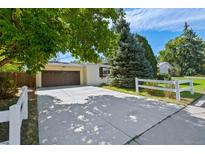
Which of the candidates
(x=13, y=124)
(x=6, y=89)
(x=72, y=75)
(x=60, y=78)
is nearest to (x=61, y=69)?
(x=60, y=78)

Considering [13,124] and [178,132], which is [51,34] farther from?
[178,132]

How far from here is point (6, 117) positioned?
9.16ft

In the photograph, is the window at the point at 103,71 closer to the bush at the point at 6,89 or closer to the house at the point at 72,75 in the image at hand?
the house at the point at 72,75

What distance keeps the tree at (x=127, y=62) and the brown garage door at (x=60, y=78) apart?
6223mm

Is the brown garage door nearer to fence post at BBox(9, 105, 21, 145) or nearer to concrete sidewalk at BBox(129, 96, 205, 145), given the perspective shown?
concrete sidewalk at BBox(129, 96, 205, 145)

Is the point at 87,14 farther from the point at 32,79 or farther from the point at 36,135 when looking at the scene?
the point at 32,79

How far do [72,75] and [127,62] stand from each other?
7.72m

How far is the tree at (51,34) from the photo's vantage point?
396 centimetres

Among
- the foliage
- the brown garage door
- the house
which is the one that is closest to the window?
the house

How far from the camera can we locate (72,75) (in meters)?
19.2

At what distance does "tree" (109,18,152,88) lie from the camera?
13430 mm

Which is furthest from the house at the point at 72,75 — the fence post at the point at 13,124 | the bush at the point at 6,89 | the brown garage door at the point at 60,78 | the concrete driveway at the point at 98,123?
the fence post at the point at 13,124

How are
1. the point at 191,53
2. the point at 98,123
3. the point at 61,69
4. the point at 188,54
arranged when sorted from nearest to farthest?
the point at 98,123 → the point at 61,69 → the point at 191,53 → the point at 188,54
